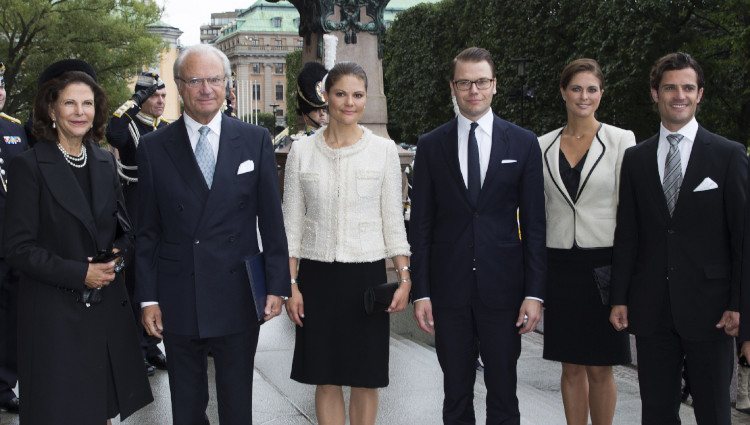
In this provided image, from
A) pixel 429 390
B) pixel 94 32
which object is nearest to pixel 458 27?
pixel 94 32

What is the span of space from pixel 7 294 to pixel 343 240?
8.36 ft

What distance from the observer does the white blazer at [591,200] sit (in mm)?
5039

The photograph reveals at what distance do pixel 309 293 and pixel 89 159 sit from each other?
122cm

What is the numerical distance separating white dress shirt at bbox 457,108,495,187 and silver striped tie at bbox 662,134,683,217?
2.72ft

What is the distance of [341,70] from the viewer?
4.70m

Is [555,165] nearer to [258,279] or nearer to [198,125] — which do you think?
[258,279]

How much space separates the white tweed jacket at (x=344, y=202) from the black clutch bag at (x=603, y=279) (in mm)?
996

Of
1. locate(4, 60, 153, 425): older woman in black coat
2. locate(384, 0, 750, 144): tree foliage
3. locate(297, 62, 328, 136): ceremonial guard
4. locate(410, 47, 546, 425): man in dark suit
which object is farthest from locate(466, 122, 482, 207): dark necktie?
locate(384, 0, 750, 144): tree foliage

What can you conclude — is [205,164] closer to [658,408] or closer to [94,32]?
[658,408]

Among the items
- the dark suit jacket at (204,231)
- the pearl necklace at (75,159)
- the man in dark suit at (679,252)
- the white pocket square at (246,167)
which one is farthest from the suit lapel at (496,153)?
the pearl necklace at (75,159)

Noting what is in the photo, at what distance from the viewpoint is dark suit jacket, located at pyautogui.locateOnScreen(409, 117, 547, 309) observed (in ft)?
15.1

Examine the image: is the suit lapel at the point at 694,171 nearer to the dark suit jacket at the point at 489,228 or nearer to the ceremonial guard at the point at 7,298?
the dark suit jacket at the point at 489,228

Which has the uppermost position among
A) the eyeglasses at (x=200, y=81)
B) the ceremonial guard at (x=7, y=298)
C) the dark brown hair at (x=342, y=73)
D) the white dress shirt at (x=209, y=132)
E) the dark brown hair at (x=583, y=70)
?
the dark brown hair at (x=583, y=70)

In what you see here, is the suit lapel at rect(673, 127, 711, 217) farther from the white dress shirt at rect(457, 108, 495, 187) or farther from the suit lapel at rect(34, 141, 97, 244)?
the suit lapel at rect(34, 141, 97, 244)
